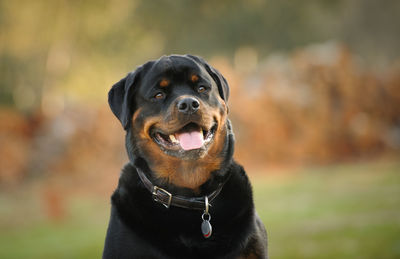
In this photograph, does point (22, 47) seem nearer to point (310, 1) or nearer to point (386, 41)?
point (310, 1)

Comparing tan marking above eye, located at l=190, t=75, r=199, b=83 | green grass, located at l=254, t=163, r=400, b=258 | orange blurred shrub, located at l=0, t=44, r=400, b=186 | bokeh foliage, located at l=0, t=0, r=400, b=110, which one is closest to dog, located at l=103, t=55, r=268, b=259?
tan marking above eye, located at l=190, t=75, r=199, b=83

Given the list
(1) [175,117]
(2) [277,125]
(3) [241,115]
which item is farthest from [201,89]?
(2) [277,125]

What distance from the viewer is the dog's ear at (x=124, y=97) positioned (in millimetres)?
2836

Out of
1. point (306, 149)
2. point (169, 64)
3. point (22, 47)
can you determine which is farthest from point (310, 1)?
point (169, 64)

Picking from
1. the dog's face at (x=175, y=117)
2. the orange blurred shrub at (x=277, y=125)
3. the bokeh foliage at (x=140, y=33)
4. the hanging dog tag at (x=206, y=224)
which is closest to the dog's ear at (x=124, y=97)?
the dog's face at (x=175, y=117)

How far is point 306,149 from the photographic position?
1255cm

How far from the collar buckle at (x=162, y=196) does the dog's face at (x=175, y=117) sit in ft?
0.53

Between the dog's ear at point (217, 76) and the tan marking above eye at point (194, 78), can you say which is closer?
the tan marking above eye at point (194, 78)

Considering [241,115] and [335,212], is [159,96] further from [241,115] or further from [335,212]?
[241,115]

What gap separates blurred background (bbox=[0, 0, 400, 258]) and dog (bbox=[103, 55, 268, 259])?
11.3 ft

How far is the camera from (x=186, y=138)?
110 inches

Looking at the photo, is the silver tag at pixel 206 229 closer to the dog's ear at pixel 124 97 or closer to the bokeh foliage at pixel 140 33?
the dog's ear at pixel 124 97

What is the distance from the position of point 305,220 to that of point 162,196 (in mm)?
5255

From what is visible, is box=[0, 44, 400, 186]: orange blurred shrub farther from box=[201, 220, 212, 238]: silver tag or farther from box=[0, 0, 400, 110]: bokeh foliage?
box=[201, 220, 212, 238]: silver tag
